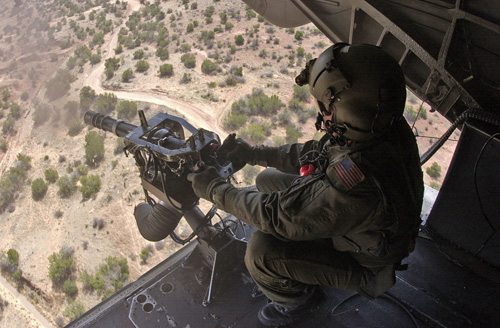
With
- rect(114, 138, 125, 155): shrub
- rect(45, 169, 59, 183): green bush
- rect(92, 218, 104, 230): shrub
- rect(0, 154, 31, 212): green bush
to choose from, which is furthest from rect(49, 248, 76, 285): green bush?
rect(114, 138, 125, 155): shrub

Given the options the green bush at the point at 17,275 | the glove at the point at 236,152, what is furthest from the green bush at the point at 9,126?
the glove at the point at 236,152

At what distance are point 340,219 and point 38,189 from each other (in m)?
13.2

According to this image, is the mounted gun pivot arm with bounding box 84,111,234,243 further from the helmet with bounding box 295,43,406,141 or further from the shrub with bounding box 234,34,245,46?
the shrub with bounding box 234,34,245,46

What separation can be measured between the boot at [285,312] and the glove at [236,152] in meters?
1.42

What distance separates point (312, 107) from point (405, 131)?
14.0 meters

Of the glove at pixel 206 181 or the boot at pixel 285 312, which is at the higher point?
the glove at pixel 206 181

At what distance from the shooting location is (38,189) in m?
13.0

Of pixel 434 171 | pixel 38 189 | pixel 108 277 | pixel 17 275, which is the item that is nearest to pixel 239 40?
pixel 434 171

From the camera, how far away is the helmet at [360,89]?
2.52m

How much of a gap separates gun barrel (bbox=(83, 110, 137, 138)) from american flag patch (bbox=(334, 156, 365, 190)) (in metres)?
2.48

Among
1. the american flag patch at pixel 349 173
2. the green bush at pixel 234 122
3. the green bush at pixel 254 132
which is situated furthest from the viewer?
the green bush at pixel 234 122

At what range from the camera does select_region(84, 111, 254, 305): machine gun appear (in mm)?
3512

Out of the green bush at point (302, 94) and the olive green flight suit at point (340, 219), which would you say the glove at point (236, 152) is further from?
the green bush at point (302, 94)

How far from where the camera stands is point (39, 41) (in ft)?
87.1
